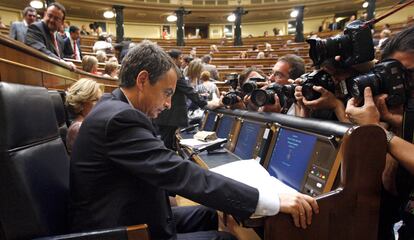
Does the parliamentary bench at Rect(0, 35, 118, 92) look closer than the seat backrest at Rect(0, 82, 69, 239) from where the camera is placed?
No

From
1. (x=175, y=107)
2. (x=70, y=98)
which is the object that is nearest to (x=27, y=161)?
(x=70, y=98)

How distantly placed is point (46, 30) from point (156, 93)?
2131 millimetres

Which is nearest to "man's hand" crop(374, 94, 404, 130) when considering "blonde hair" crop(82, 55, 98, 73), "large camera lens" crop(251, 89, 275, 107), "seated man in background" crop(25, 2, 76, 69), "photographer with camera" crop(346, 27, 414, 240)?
"photographer with camera" crop(346, 27, 414, 240)

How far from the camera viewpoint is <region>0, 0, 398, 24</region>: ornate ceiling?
11.5 m

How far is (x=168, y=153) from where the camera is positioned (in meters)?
0.83

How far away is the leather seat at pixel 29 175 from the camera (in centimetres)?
75

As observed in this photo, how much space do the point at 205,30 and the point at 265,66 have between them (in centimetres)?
738

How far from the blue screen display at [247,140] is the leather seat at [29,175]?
2.33 ft

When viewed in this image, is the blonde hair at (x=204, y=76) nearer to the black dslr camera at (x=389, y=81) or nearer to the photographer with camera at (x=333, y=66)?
the photographer with camera at (x=333, y=66)

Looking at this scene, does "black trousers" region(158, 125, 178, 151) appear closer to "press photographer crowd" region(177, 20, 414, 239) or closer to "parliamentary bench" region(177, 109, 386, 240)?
"press photographer crowd" region(177, 20, 414, 239)

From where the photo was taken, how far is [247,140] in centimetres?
147

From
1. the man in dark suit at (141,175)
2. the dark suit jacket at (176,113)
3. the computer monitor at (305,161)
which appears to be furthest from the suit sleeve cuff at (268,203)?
the dark suit jacket at (176,113)

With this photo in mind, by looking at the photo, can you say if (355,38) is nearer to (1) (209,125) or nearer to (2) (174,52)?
(1) (209,125)

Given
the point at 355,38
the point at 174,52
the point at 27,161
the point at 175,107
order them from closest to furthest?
the point at 27,161
the point at 355,38
the point at 175,107
the point at 174,52
